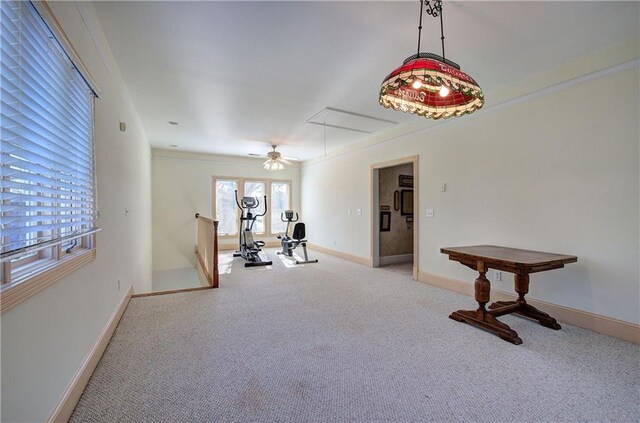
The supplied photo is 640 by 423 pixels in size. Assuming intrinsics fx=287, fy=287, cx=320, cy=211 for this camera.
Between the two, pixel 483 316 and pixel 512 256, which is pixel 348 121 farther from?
pixel 483 316

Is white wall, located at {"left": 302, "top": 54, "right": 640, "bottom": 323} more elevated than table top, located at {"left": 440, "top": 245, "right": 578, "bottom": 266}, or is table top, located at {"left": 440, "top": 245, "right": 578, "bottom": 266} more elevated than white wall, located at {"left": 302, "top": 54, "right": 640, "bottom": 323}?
white wall, located at {"left": 302, "top": 54, "right": 640, "bottom": 323}

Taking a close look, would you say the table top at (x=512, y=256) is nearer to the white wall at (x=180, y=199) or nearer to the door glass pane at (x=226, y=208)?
the door glass pane at (x=226, y=208)

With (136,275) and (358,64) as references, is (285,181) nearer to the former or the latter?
(136,275)

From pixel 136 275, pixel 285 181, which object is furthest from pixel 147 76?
pixel 285 181

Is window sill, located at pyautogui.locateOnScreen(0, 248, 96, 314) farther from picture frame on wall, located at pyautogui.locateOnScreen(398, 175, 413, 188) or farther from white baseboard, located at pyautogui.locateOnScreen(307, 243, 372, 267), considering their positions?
picture frame on wall, located at pyautogui.locateOnScreen(398, 175, 413, 188)

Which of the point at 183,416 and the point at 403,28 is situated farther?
the point at 403,28

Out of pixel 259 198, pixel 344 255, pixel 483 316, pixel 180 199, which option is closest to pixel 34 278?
pixel 483 316

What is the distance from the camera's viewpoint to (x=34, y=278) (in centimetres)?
130

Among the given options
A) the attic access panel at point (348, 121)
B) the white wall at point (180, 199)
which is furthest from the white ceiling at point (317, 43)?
the white wall at point (180, 199)

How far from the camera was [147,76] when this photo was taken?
3.31m

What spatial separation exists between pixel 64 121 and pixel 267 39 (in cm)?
170

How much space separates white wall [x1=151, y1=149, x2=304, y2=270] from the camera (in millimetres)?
7309

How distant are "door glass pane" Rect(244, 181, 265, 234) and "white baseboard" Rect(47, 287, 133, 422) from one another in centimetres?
584

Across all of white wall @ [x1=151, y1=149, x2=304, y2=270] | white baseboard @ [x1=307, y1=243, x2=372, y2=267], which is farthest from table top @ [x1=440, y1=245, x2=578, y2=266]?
white wall @ [x1=151, y1=149, x2=304, y2=270]
